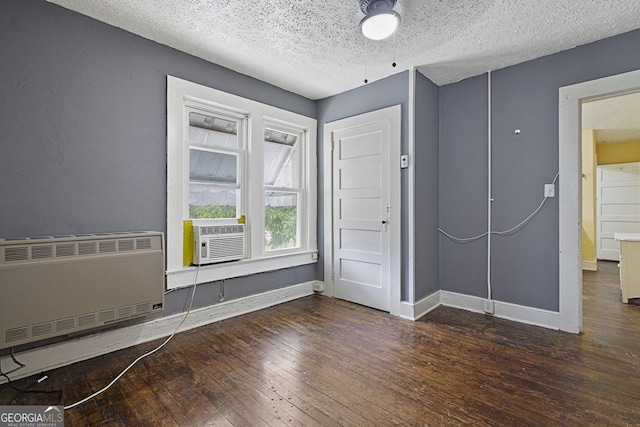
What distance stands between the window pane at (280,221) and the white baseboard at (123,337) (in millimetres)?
590

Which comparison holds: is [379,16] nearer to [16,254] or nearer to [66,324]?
[16,254]

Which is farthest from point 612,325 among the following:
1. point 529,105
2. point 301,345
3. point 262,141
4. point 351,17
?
point 262,141

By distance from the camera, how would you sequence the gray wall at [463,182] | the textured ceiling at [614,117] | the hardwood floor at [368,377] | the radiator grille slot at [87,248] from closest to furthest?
the hardwood floor at [368,377] < the radiator grille slot at [87,248] < the gray wall at [463,182] < the textured ceiling at [614,117]

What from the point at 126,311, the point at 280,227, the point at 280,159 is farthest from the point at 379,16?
the point at 126,311

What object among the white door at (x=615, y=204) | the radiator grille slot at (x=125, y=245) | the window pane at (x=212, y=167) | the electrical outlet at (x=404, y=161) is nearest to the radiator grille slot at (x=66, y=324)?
the radiator grille slot at (x=125, y=245)

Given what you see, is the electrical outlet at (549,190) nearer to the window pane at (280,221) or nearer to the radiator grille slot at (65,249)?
the window pane at (280,221)

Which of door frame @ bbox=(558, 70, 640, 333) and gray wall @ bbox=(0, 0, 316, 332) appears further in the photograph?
door frame @ bbox=(558, 70, 640, 333)

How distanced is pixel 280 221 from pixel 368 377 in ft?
7.12

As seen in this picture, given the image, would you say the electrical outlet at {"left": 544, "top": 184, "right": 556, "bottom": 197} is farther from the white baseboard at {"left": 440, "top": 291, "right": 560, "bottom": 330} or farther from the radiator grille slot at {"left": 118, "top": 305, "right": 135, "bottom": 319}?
the radiator grille slot at {"left": 118, "top": 305, "right": 135, "bottom": 319}

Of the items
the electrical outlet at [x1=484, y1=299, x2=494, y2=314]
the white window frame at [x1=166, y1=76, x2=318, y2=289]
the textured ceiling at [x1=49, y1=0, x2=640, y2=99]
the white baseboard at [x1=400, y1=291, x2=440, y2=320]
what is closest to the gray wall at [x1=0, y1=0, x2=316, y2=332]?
the white window frame at [x1=166, y1=76, x2=318, y2=289]

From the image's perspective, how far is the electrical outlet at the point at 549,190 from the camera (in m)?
2.79

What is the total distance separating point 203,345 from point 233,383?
671 mm

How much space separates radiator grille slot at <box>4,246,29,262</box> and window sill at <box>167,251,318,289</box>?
0.95m

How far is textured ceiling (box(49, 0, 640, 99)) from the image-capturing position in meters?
2.14
